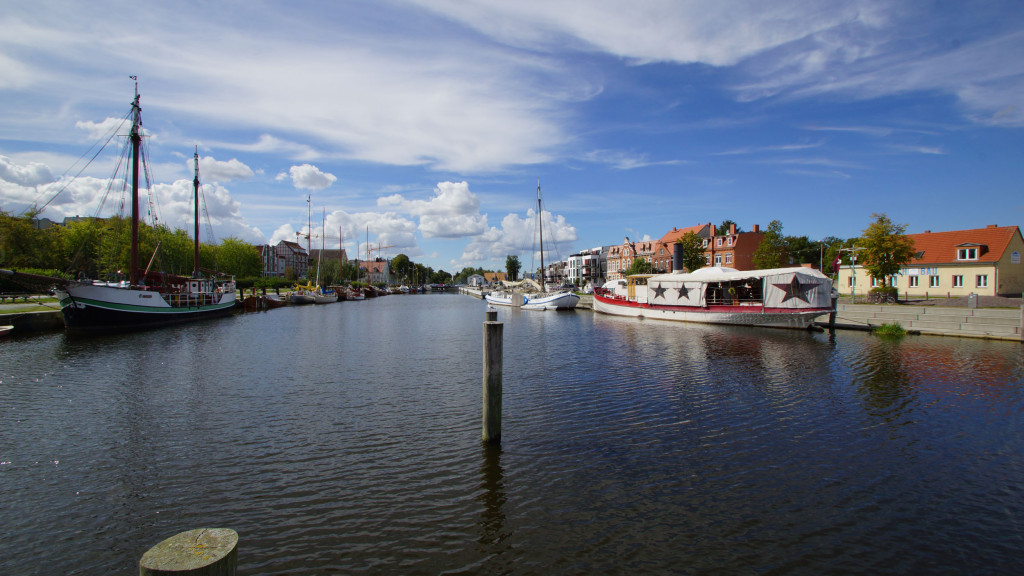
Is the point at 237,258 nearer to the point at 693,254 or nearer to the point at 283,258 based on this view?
the point at 283,258

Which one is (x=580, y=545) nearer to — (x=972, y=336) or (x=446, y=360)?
(x=446, y=360)

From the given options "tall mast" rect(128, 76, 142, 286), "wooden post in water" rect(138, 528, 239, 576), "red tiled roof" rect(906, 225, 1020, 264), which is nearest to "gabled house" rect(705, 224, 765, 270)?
"red tiled roof" rect(906, 225, 1020, 264)

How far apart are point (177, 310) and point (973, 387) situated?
5092 centimetres

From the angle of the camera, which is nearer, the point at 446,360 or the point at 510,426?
the point at 510,426

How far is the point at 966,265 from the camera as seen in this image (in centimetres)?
4681

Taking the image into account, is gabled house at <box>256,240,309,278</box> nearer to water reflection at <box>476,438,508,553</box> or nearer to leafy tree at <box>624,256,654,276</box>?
leafy tree at <box>624,256,654,276</box>

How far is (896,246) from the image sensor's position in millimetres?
39031

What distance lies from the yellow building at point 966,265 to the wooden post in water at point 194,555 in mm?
51047

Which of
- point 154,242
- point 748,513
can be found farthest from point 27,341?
point 154,242

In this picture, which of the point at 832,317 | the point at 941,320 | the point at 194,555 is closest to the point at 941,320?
the point at 941,320

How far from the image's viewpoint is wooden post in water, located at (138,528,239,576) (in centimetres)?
325

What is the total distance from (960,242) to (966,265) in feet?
13.3

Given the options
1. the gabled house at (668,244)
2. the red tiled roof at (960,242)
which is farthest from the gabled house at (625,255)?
the red tiled roof at (960,242)

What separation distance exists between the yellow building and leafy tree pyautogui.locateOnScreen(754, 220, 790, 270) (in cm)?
1496
